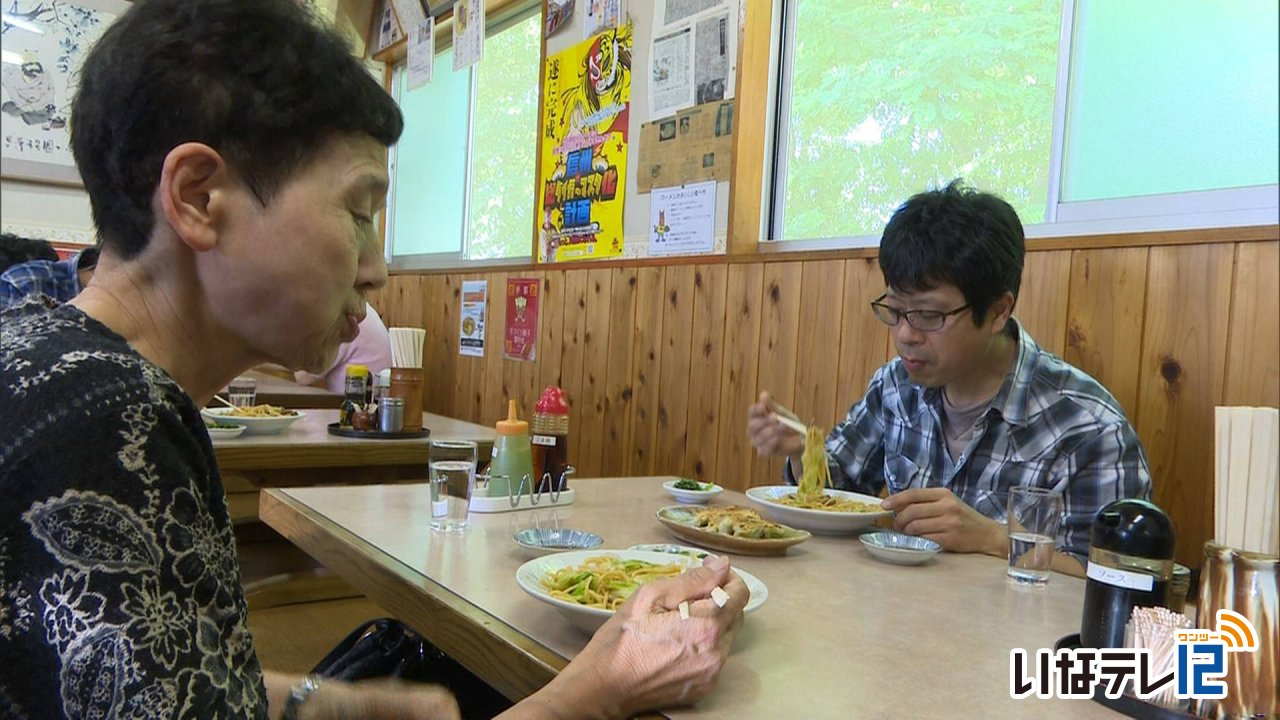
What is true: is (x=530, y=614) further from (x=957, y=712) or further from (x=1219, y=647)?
(x=1219, y=647)

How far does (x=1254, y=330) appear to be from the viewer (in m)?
1.66

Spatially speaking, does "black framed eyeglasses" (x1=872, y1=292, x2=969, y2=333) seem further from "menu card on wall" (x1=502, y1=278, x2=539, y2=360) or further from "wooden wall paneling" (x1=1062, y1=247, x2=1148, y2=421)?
"menu card on wall" (x1=502, y1=278, x2=539, y2=360)

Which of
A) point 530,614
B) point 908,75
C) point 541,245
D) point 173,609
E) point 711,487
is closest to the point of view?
point 173,609

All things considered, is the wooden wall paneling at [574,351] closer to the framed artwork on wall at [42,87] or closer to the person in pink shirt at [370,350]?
the person in pink shirt at [370,350]

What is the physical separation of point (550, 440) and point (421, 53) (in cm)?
317

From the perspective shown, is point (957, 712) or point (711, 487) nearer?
point (957, 712)

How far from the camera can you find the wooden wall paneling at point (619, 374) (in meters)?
3.18

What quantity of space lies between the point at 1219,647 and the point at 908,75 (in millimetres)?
1896

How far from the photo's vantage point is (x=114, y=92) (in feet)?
2.56

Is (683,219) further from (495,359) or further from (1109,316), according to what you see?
(1109,316)

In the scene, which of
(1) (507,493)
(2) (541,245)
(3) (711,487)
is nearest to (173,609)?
(1) (507,493)

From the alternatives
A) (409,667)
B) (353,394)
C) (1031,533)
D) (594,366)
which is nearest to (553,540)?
(409,667)

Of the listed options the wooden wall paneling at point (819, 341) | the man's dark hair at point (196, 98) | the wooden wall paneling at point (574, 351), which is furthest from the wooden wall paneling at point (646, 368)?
the man's dark hair at point (196, 98)

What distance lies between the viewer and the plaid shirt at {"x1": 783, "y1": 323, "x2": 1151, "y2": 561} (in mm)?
1679
